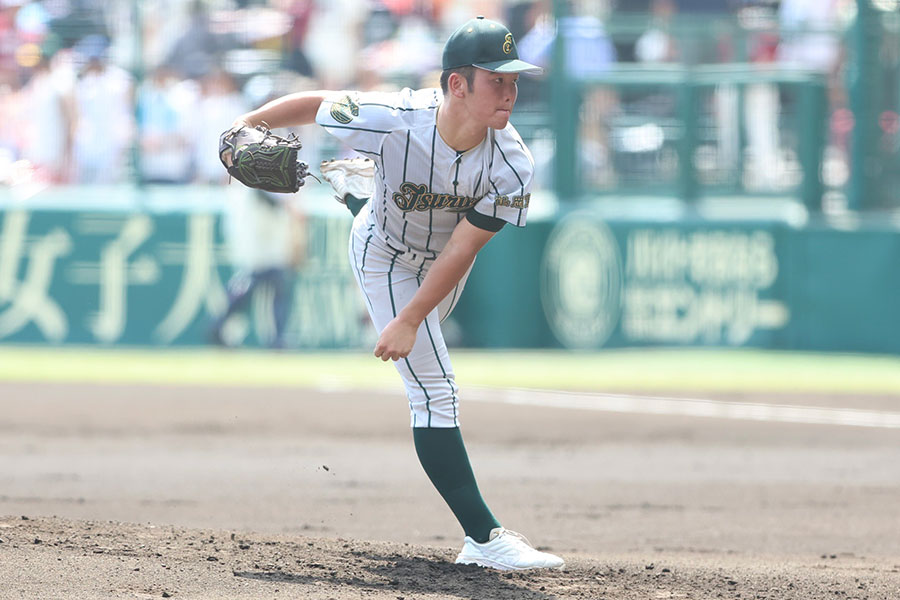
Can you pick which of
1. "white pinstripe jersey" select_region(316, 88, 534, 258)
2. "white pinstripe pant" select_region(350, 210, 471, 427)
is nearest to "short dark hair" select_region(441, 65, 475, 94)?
"white pinstripe jersey" select_region(316, 88, 534, 258)

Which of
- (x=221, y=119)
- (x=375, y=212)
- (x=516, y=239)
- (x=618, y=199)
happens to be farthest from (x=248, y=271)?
(x=375, y=212)

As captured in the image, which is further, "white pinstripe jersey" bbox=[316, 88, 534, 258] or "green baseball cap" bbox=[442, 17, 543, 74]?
"white pinstripe jersey" bbox=[316, 88, 534, 258]

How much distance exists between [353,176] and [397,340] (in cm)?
102

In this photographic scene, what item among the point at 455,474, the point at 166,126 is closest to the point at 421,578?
the point at 455,474

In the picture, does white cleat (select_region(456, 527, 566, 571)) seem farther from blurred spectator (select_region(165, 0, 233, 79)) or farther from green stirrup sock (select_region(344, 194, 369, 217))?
blurred spectator (select_region(165, 0, 233, 79))

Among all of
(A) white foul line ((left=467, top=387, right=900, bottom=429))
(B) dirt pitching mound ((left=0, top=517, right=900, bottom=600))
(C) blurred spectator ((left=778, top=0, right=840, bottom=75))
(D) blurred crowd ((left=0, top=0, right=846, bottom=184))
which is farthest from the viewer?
(D) blurred crowd ((left=0, top=0, right=846, bottom=184))

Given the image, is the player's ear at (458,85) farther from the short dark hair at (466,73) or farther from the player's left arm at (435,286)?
the player's left arm at (435,286)

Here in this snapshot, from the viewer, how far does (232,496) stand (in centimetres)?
747

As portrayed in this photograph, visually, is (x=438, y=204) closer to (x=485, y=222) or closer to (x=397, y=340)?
(x=485, y=222)

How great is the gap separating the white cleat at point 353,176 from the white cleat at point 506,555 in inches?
58.6

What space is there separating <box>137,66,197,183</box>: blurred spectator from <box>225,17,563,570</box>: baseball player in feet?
27.5

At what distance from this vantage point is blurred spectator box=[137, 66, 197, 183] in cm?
1345

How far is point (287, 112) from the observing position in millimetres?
5223

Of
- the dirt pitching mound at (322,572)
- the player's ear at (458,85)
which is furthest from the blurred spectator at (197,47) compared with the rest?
the player's ear at (458,85)
